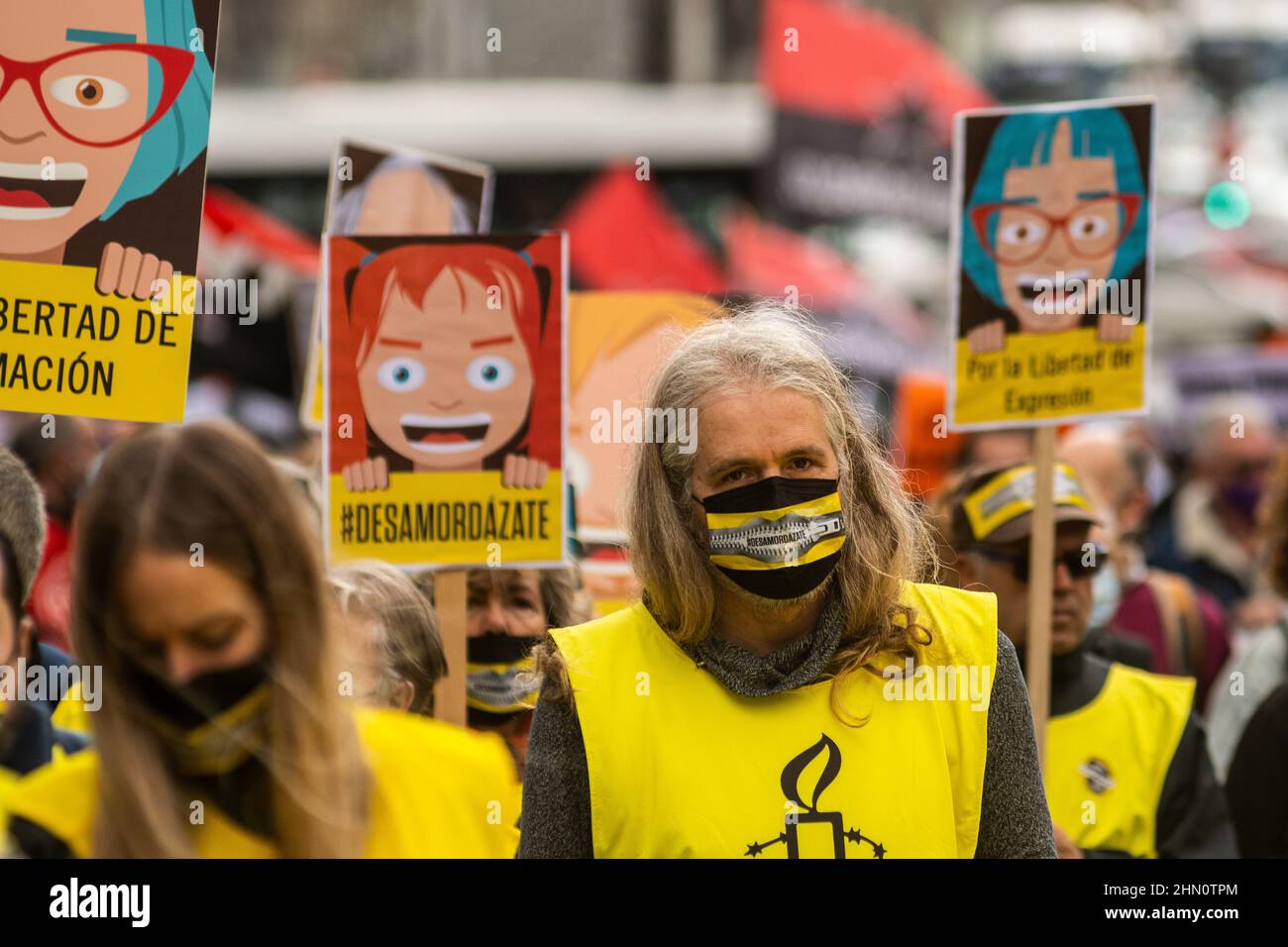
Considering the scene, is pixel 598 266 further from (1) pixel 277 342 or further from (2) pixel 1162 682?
(2) pixel 1162 682

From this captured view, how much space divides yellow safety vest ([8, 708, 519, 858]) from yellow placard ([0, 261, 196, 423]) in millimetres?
1149

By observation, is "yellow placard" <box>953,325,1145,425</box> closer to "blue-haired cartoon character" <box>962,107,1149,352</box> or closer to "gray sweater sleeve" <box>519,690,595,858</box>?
"blue-haired cartoon character" <box>962,107,1149,352</box>

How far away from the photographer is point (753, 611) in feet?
8.49

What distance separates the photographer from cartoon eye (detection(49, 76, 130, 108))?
3008mm

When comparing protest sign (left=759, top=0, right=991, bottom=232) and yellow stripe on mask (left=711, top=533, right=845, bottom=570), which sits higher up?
protest sign (left=759, top=0, right=991, bottom=232)

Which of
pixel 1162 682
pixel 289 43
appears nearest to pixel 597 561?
pixel 1162 682

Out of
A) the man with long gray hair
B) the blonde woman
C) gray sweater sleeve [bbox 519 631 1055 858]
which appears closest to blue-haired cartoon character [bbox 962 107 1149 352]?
the man with long gray hair

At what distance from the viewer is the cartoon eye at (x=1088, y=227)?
365cm

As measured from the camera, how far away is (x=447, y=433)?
3.55 m

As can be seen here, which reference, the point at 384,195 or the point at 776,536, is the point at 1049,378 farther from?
the point at 384,195

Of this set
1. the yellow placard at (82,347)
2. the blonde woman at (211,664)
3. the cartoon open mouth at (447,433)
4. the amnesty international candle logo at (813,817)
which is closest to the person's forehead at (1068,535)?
the cartoon open mouth at (447,433)

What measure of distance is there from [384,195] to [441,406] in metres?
0.84

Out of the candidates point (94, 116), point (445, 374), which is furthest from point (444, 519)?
point (94, 116)

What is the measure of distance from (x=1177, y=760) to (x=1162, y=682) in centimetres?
20
